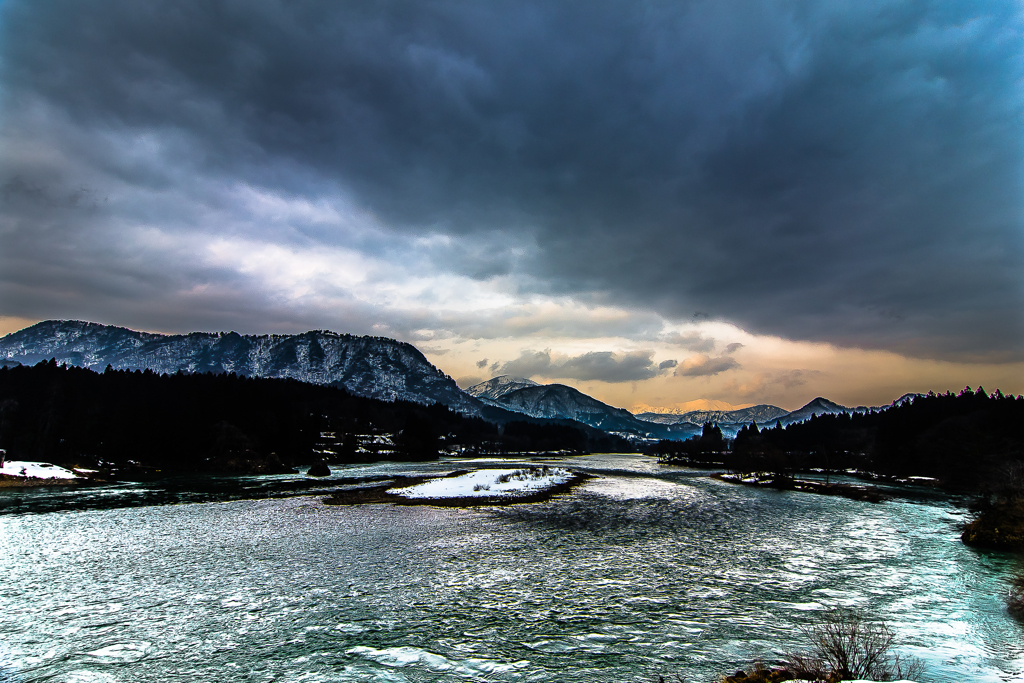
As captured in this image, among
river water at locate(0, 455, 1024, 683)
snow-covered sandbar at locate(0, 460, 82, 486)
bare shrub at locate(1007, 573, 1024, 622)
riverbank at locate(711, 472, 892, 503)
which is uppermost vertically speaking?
bare shrub at locate(1007, 573, 1024, 622)

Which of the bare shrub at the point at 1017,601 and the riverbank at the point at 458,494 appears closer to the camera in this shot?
the bare shrub at the point at 1017,601

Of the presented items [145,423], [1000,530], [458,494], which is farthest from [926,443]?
[145,423]

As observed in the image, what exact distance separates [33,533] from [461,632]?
36567 mm

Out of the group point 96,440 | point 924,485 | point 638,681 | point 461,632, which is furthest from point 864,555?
point 96,440

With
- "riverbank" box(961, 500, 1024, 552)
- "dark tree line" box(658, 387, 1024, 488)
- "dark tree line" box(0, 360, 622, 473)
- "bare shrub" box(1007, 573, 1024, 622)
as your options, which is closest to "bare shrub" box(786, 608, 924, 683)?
"bare shrub" box(1007, 573, 1024, 622)

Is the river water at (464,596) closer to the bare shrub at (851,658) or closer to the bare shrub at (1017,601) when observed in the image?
the bare shrub at (1017,601)

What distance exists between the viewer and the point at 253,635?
16859 mm

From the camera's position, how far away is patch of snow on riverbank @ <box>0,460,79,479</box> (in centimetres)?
6806

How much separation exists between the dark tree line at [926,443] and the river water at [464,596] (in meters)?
56.1

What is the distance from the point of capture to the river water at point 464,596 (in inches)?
583

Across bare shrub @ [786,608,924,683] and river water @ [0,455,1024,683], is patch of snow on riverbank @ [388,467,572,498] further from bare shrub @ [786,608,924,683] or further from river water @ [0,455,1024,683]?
bare shrub @ [786,608,924,683]

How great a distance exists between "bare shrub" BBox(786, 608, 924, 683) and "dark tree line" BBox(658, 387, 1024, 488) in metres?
67.1

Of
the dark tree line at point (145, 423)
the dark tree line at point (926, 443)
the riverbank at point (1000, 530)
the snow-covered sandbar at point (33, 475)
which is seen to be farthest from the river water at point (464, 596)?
the dark tree line at point (145, 423)

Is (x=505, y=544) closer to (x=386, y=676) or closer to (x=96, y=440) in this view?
(x=386, y=676)
